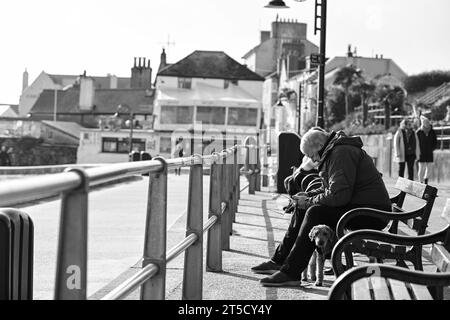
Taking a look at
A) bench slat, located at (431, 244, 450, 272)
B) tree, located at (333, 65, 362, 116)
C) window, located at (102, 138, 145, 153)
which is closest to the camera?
bench slat, located at (431, 244, 450, 272)

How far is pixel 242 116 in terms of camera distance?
8912 cm

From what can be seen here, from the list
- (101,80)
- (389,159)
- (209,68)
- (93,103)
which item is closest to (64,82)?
(101,80)

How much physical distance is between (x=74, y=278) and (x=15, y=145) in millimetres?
105071

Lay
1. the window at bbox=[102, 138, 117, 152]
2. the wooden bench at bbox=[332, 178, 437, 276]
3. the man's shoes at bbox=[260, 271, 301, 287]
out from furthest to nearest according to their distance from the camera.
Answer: the window at bbox=[102, 138, 117, 152] < the man's shoes at bbox=[260, 271, 301, 287] < the wooden bench at bbox=[332, 178, 437, 276]

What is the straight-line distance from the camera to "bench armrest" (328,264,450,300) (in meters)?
3.54

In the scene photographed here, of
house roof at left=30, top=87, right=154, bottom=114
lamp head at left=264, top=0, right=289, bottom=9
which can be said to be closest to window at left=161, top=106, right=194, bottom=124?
house roof at left=30, top=87, right=154, bottom=114

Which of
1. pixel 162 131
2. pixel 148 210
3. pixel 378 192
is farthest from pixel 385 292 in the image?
pixel 162 131

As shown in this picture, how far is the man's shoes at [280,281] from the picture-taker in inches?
264

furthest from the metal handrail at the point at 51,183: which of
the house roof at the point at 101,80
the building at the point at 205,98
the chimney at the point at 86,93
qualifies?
the house roof at the point at 101,80

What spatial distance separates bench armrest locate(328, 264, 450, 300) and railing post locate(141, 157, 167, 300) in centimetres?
126

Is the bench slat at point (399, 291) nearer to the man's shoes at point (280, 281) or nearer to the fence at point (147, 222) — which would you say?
the fence at point (147, 222)

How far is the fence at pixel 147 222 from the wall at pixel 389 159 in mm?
15774

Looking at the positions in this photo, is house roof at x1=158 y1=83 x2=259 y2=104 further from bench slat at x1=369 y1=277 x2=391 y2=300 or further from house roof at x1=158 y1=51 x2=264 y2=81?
bench slat at x1=369 y1=277 x2=391 y2=300

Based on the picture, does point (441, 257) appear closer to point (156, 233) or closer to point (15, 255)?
point (156, 233)
